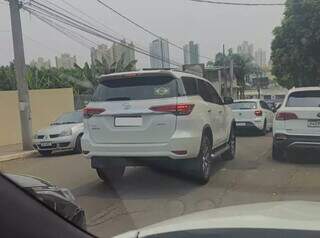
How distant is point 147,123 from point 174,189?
108 cm

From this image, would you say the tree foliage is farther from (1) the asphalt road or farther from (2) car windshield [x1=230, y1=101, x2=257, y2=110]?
(1) the asphalt road

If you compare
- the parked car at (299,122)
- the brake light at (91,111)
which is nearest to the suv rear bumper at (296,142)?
the parked car at (299,122)

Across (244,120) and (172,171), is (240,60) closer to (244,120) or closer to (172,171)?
(244,120)

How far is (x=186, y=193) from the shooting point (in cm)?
836

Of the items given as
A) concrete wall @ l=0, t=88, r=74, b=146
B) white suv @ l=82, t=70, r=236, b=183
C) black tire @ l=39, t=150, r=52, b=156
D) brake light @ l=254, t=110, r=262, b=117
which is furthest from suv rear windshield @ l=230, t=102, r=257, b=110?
white suv @ l=82, t=70, r=236, b=183

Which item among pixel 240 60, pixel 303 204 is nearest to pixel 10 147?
pixel 303 204

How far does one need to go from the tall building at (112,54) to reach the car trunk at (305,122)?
83.2 feet

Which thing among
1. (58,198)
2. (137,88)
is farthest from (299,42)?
(58,198)

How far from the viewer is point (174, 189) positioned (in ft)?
28.7

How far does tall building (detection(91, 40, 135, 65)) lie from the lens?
36812 mm

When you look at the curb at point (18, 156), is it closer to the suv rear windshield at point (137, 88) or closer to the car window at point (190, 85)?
the suv rear windshield at point (137, 88)

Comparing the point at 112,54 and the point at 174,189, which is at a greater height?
the point at 112,54

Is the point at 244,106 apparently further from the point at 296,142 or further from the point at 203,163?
the point at 203,163

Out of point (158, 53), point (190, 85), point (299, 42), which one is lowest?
point (190, 85)
